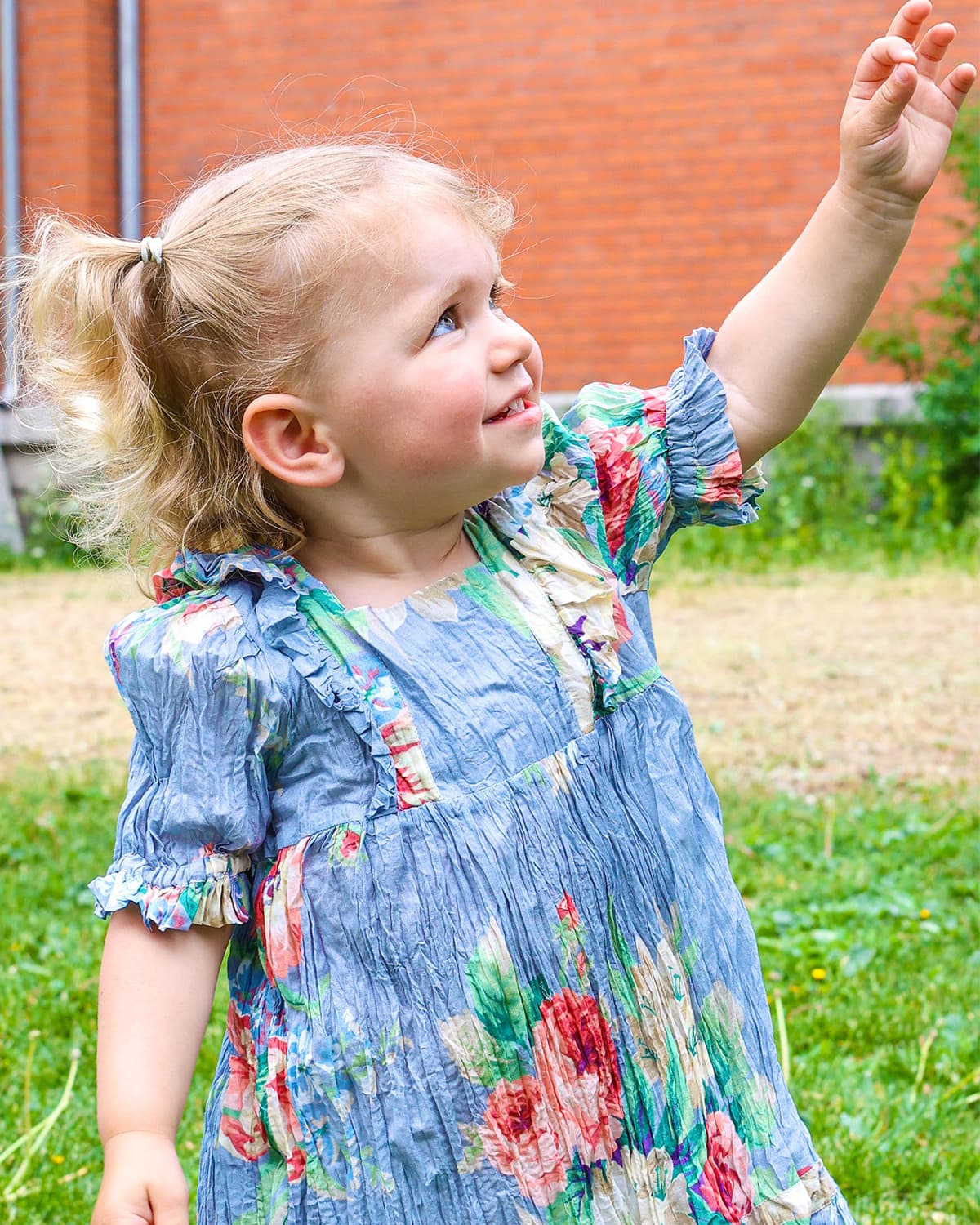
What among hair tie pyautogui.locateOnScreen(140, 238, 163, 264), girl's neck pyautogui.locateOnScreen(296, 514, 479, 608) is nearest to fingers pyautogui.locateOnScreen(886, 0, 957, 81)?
girl's neck pyautogui.locateOnScreen(296, 514, 479, 608)

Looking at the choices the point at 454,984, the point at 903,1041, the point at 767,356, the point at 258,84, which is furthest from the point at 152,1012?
the point at 258,84

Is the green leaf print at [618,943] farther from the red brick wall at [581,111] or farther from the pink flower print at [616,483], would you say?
the red brick wall at [581,111]

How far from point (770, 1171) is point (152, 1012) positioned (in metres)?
0.63

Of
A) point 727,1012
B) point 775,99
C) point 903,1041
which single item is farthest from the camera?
point 775,99

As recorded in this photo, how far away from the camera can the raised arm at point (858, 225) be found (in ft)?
4.96

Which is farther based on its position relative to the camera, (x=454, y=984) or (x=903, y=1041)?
(x=903, y=1041)

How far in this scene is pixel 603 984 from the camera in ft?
4.78

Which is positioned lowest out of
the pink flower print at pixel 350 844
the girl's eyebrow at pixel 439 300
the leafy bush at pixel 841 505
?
the leafy bush at pixel 841 505

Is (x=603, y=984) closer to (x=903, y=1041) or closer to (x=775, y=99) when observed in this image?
(x=903, y=1041)

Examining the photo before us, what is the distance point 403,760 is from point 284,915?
0.19 metres

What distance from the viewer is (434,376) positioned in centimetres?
146

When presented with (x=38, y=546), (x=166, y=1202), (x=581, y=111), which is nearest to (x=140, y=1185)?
(x=166, y=1202)

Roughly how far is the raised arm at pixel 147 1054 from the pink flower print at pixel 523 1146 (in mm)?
299

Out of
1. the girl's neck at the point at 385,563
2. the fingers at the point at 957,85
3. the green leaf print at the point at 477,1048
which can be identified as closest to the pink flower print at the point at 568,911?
the green leaf print at the point at 477,1048
